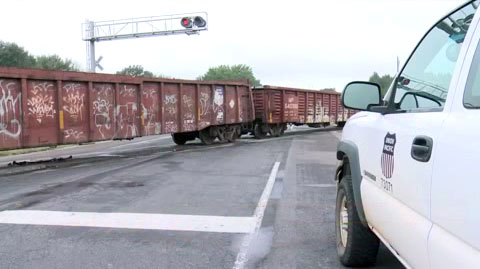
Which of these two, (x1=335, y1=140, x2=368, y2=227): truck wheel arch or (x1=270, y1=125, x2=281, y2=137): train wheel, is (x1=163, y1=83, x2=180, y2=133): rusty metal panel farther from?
(x1=335, y1=140, x2=368, y2=227): truck wheel arch

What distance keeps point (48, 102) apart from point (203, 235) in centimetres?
843

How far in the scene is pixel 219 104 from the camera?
21.1m

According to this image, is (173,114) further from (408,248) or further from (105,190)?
(408,248)

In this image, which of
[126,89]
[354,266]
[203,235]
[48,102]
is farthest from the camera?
[126,89]

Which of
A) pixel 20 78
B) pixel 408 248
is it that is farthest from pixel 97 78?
pixel 408 248

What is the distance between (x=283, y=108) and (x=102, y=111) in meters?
13.3

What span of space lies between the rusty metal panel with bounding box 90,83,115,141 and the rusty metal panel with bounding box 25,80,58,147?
52.9 inches

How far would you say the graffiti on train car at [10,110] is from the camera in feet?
38.6

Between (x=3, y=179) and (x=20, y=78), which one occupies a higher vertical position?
(x=20, y=78)

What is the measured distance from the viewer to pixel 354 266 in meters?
4.69

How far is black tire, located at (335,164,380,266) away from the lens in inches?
171

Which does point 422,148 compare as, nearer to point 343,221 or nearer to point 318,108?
point 343,221

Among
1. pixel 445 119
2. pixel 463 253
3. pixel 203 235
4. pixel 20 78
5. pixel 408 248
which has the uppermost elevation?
pixel 20 78

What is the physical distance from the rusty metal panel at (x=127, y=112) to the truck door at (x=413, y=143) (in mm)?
12324
